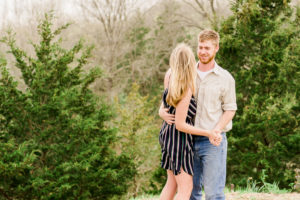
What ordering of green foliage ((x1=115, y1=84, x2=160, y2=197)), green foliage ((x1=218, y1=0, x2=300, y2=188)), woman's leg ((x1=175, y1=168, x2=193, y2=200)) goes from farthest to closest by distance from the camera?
green foliage ((x1=115, y1=84, x2=160, y2=197)) → green foliage ((x1=218, y1=0, x2=300, y2=188)) → woman's leg ((x1=175, y1=168, x2=193, y2=200))

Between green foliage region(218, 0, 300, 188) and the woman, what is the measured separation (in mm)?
7039

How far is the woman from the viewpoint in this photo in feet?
8.41

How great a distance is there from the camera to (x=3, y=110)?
8.85m

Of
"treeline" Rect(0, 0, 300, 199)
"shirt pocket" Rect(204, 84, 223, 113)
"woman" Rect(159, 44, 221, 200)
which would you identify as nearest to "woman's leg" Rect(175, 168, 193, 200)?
"woman" Rect(159, 44, 221, 200)

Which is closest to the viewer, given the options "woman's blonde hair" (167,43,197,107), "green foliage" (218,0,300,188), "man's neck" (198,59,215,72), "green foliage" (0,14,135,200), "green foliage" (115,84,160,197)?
"woman's blonde hair" (167,43,197,107)

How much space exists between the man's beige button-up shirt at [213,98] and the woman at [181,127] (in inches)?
2.9

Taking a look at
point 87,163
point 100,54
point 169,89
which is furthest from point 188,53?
point 100,54

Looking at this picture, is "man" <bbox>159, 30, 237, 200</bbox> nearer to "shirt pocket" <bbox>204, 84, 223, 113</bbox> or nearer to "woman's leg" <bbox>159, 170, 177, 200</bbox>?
"shirt pocket" <bbox>204, 84, 223, 113</bbox>

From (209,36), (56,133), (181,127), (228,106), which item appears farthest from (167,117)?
(56,133)

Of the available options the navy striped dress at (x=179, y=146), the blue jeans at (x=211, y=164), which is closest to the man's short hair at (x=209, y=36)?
the navy striped dress at (x=179, y=146)

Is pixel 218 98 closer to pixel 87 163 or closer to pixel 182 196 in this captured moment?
pixel 182 196

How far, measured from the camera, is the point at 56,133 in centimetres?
907

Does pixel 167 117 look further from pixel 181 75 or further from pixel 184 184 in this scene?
pixel 184 184

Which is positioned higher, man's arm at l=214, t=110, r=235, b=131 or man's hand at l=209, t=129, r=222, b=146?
man's arm at l=214, t=110, r=235, b=131
